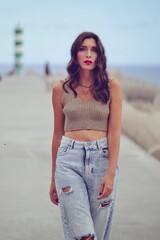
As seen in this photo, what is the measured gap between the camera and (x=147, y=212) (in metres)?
5.33

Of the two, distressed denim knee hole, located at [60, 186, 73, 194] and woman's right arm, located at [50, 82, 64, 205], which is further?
woman's right arm, located at [50, 82, 64, 205]

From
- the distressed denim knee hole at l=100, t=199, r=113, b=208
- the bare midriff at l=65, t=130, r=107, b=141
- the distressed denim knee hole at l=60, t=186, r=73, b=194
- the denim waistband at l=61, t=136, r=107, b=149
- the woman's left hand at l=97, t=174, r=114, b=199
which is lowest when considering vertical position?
the distressed denim knee hole at l=100, t=199, r=113, b=208

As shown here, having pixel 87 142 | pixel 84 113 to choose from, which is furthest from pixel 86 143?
pixel 84 113

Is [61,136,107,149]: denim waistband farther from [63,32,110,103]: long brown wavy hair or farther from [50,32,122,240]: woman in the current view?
[63,32,110,103]: long brown wavy hair

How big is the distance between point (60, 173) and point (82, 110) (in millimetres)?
357

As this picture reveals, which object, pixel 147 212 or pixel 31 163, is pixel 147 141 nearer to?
pixel 31 163

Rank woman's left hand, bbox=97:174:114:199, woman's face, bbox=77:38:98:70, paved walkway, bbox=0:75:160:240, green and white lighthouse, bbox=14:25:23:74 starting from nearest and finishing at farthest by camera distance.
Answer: woman's left hand, bbox=97:174:114:199
woman's face, bbox=77:38:98:70
paved walkway, bbox=0:75:160:240
green and white lighthouse, bbox=14:25:23:74

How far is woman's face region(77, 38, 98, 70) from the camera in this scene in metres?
3.19

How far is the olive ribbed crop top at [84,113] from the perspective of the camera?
125 inches

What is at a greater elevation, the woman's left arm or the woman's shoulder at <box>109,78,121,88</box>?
the woman's shoulder at <box>109,78,121,88</box>

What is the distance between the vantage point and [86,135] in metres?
A: 3.18

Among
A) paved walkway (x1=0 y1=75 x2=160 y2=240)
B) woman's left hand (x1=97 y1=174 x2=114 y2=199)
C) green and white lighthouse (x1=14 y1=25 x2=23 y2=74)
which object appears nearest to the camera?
woman's left hand (x1=97 y1=174 x2=114 y2=199)

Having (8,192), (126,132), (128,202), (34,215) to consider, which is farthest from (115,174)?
(126,132)

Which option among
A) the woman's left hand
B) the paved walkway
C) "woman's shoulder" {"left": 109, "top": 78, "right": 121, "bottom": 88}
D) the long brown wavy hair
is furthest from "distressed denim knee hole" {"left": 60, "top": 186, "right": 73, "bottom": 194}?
the paved walkway
